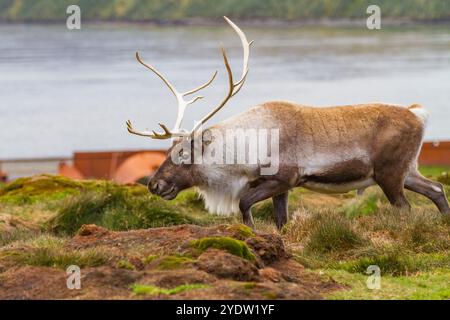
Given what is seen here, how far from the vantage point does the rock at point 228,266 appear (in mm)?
8258

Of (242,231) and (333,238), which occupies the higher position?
(242,231)

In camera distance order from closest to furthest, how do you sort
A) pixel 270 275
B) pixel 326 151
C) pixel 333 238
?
pixel 270 275
pixel 333 238
pixel 326 151

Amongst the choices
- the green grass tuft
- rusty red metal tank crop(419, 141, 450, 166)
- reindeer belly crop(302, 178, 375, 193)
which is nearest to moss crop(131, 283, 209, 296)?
the green grass tuft

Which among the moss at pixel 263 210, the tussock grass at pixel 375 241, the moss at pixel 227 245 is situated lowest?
the moss at pixel 263 210

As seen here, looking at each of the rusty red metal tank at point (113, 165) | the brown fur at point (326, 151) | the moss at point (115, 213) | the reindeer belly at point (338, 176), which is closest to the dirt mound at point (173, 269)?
the brown fur at point (326, 151)

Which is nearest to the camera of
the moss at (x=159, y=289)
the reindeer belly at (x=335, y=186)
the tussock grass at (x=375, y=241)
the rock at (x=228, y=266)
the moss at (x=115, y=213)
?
the moss at (x=159, y=289)

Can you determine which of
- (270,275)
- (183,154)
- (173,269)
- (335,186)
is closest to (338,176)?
(335,186)

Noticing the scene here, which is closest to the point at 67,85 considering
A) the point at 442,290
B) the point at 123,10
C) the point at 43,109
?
the point at 43,109

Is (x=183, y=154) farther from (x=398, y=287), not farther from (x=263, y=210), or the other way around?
(x=398, y=287)

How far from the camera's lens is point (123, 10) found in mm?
134875

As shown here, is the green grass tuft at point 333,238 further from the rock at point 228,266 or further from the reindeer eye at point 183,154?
the rock at point 228,266

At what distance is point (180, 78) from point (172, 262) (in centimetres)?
5910

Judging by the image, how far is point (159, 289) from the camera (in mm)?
7824

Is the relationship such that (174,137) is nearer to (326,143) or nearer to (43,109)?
(326,143)
